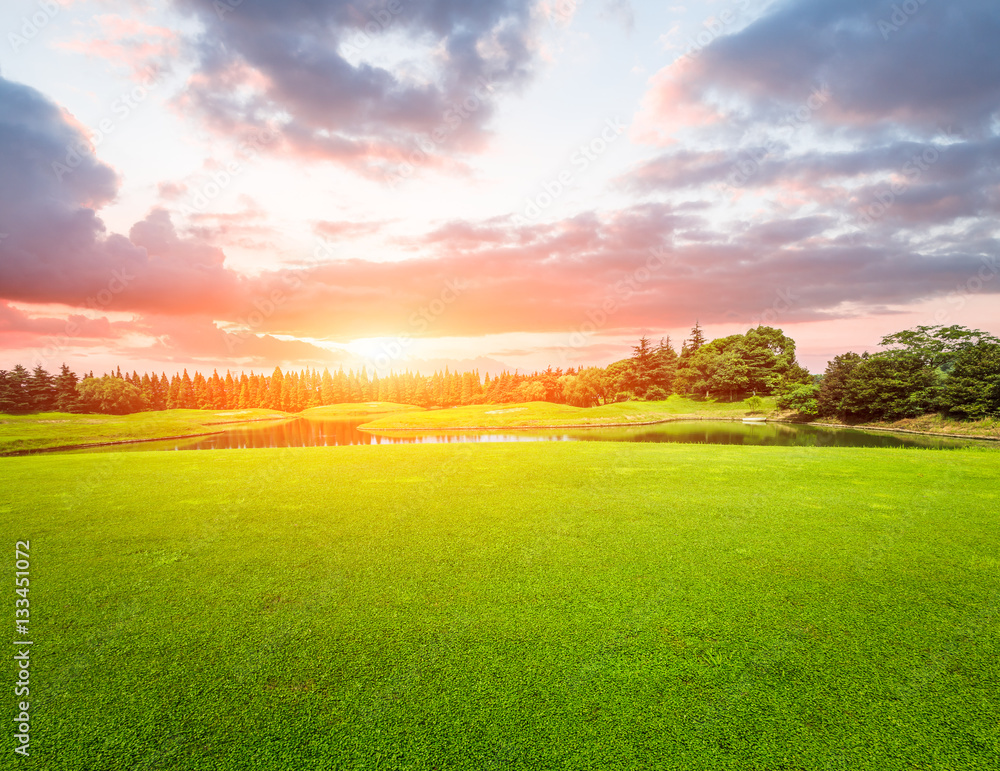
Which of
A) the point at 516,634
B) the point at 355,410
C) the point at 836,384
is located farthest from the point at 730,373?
the point at 516,634

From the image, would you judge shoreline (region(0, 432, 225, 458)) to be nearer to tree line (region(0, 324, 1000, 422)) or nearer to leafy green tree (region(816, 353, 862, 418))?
tree line (region(0, 324, 1000, 422))

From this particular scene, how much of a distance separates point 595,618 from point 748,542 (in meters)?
3.38

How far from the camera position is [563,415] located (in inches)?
2045

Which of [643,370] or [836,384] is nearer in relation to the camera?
[836,384]

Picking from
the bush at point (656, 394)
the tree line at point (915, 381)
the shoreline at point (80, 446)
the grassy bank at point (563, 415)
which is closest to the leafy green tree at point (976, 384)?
the tree line at point (915, 381)

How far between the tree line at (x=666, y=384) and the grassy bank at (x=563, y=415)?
23.4 feet

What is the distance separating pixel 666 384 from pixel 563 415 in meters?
30.1

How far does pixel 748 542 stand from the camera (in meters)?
6.43

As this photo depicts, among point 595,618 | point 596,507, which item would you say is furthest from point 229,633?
point 596,507

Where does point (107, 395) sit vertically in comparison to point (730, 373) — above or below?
below

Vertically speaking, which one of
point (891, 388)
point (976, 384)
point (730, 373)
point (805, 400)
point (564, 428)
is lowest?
point (564, 428)

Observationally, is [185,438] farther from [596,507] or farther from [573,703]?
[573,703]

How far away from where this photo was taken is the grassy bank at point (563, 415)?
158 feet

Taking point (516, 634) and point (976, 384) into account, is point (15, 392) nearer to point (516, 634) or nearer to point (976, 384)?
point (516, 634)
